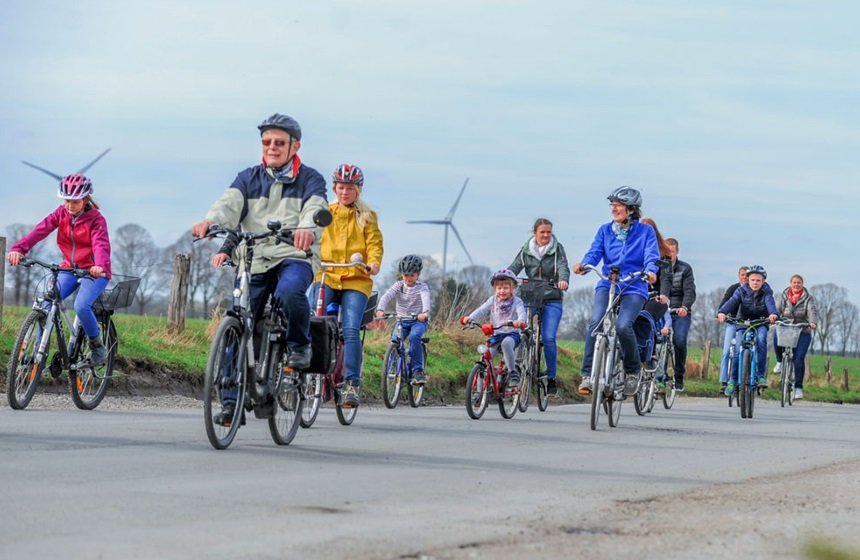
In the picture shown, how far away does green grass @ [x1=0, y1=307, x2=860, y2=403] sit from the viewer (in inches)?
687

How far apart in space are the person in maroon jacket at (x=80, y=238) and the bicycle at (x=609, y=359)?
4.59m

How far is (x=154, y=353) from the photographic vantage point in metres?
18.0

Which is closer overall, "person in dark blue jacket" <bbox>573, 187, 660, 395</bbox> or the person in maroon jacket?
the person in maroon jacket

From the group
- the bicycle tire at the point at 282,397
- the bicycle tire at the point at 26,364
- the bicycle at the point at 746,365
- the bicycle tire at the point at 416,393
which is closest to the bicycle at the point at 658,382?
the bicycle at the point at 746,365

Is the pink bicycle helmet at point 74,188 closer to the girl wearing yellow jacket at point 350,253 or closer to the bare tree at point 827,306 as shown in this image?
the girl wearing yellow jacket at point 350,253

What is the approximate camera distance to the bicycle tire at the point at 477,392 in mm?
14703

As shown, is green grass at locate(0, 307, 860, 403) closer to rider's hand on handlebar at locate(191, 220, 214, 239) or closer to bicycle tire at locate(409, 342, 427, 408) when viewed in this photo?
bicycle tire at locate(409, 342, 427, 408)

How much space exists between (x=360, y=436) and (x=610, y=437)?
250cm

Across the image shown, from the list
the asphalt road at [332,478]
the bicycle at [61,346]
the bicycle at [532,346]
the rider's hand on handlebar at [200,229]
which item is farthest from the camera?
the bicycle at [532,346]

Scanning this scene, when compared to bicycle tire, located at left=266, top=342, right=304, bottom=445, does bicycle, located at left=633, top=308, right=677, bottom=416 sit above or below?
above

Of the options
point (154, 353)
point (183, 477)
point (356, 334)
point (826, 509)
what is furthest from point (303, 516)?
point (154, 353)

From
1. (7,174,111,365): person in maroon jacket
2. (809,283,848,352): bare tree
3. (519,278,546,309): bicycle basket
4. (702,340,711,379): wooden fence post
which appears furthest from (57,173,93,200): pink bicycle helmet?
(809,283,848,352): bare tree

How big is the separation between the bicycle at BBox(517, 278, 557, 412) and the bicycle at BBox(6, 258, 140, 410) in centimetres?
451

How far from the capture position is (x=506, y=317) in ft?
51.7
